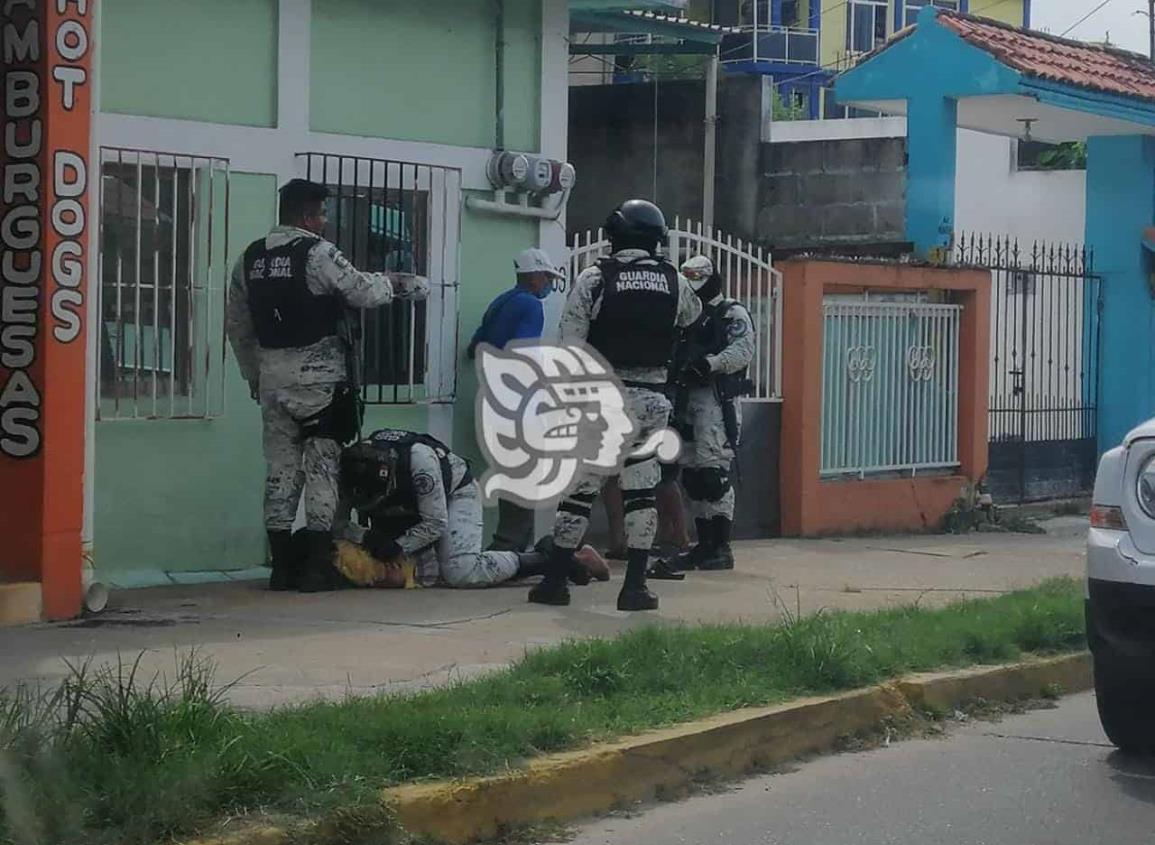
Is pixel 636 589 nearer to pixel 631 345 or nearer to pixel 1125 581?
pixel 631 345

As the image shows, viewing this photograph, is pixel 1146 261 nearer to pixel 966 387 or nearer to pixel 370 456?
pixel 966 387

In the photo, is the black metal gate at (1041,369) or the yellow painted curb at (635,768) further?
the black metal gate at (1041,369)

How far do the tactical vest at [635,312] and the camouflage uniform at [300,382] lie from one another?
1048 millimetres

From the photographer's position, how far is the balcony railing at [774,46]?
46.8m

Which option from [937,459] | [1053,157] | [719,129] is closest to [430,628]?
[937,459]

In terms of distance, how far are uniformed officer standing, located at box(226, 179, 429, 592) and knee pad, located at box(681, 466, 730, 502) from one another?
88.9 inches

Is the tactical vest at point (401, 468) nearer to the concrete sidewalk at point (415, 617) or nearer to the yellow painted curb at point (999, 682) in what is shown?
the concrete sidewalk at point (415, 617)

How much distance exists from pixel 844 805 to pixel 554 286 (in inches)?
205

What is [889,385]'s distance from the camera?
13.1 meters

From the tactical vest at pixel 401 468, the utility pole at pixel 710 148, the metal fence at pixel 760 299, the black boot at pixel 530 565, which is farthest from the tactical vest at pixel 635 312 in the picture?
the utility pole at pixel 710 148

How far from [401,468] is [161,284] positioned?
1.52m

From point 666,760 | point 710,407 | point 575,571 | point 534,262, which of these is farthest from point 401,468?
point 666,760

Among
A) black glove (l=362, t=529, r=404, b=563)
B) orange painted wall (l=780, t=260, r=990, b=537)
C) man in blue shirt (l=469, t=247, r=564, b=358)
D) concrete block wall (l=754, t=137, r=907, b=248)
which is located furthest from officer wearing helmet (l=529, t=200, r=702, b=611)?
concrete block wall (l=754, t=137, r=907, b=248)

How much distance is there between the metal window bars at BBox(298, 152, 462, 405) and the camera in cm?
1011
